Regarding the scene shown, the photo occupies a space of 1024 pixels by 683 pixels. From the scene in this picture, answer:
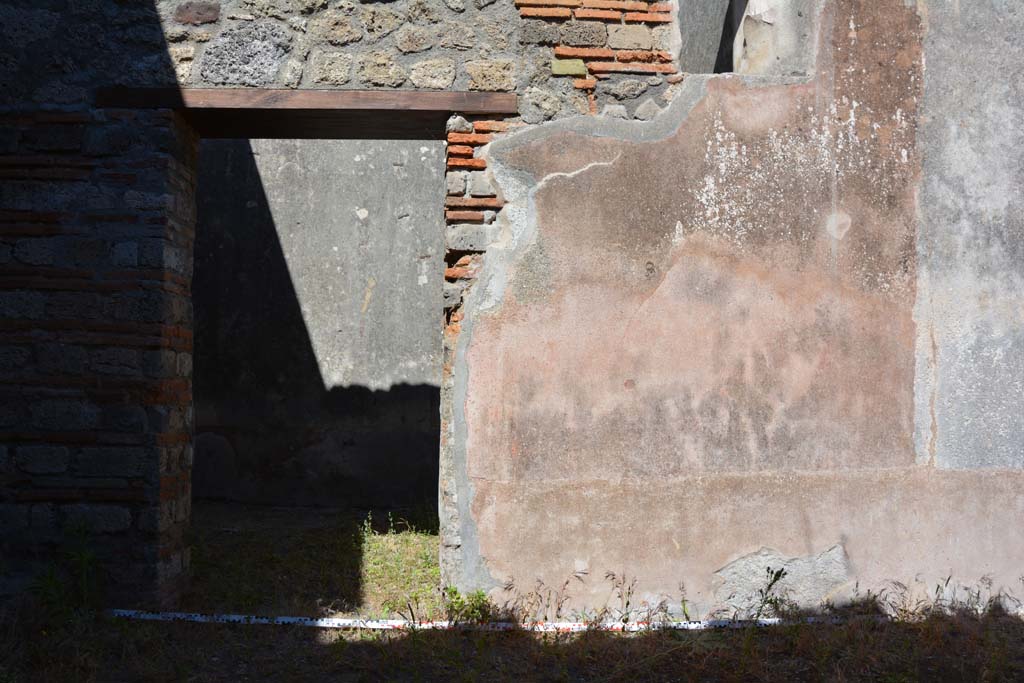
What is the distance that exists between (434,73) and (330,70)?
1.66 feet

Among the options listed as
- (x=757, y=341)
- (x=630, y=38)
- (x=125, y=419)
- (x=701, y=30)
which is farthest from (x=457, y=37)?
(x=701, y=30)

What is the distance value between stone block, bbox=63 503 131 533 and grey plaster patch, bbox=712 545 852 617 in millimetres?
2788

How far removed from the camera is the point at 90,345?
12.9 feet

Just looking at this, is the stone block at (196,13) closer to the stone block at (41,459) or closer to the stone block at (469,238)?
the stone block at (469,238)

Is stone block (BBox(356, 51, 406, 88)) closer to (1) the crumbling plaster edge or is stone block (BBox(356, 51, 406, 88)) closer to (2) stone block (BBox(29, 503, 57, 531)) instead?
(1) the crumbling plaster edge

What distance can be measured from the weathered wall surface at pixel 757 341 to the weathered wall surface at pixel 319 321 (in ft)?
11.4

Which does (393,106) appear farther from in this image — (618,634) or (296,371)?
Answer: (296,371)

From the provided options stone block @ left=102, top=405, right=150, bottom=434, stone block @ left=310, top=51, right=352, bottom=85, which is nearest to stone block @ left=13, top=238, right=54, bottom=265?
stone block @ left=102, top=405, right=150, bottom=434

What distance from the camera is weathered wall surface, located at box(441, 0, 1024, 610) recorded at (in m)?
3.95

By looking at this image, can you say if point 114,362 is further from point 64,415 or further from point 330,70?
point 330,70

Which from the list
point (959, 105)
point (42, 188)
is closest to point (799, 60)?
point (959, 105)

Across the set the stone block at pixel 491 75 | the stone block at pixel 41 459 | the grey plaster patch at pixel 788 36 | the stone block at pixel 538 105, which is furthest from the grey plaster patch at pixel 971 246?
the stone block at pixel 41 459

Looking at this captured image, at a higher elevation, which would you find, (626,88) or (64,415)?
(626,88)

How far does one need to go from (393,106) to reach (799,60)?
2.03m
